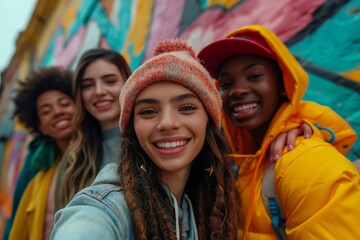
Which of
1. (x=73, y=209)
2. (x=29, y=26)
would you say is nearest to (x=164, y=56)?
(x=73, y=209)

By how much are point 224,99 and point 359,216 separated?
A: 32.4 inches

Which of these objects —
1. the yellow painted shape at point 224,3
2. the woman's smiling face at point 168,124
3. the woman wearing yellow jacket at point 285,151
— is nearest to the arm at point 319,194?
the woman wearing yellow jacket at point 285,151

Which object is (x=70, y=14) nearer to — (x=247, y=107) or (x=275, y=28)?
(x=275, y=28)

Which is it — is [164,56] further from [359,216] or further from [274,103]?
[359,216]

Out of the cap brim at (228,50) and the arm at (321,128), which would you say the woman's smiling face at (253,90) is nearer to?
the cap brim at (228,50)

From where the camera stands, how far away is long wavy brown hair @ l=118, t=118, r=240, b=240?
107 cm

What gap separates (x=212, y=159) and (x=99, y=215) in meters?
0.55

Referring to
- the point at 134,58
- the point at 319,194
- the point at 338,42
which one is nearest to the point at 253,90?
the point at 319,194

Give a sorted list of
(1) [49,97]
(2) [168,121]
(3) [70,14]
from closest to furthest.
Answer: (2) [168,121] < (1) [49,97] < (3) [70,14]

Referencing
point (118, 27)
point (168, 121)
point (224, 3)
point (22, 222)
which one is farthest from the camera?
point (118, 27)

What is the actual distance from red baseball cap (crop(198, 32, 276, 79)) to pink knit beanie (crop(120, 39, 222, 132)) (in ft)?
0.92

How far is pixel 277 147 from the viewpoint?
1316 millimetres

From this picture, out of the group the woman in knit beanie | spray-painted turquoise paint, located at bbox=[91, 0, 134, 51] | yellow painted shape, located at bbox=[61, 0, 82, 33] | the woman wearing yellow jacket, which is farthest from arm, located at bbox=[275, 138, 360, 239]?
yellow painted shape, located at bbox=[61, 0, 82, 33]

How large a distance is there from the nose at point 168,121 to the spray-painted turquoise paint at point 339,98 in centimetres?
118
